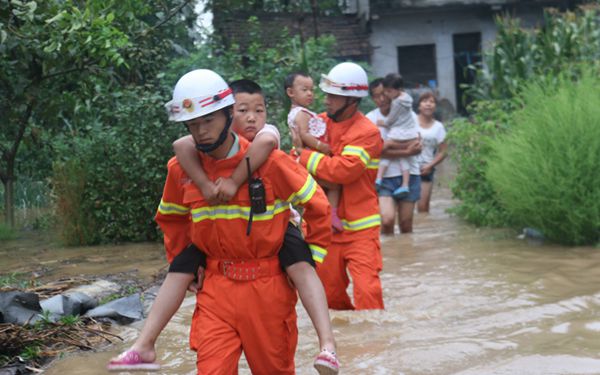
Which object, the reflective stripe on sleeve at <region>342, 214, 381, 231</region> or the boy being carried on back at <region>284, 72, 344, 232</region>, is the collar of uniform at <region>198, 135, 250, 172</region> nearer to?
the boy being carried on back at <region>284, 72, 344, 232</region>

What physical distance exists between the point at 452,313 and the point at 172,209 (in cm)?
337

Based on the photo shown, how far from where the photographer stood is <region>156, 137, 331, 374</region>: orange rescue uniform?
432 centimetres

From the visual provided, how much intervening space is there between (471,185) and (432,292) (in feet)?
15.2

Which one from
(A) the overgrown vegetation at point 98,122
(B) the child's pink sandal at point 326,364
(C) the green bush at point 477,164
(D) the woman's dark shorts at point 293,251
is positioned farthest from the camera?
(C) the green bush at point 477,164

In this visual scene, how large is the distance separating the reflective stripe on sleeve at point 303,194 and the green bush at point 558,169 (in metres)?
→ 5.94

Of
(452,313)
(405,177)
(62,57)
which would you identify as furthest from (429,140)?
(452,313)

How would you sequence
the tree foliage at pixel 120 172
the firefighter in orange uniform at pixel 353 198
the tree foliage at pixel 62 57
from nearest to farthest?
the firefighter in orange uniform at pixel 353 198, the tree foliage at pixel 62 57, the tree foliage at pixel 120 172

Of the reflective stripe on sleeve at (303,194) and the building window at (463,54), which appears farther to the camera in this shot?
the building window at (463,54)

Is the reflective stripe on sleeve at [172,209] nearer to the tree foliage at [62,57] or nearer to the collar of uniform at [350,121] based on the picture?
the collar of uniform at [350,121]

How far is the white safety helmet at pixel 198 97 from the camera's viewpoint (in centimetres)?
421

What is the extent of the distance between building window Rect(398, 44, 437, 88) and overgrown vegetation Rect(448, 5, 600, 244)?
26.9 ft

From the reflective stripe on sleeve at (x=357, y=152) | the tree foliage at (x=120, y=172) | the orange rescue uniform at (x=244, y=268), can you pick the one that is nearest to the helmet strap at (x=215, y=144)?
the orange rescue uniform at (x=244, y=268)

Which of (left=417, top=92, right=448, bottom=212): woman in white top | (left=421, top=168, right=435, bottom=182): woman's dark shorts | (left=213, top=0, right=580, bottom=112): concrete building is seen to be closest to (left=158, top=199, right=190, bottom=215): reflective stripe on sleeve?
(left=417, top=92, right=448, bottom=212): woman in white top

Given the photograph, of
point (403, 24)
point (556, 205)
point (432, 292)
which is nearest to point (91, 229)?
point (432, 292)
